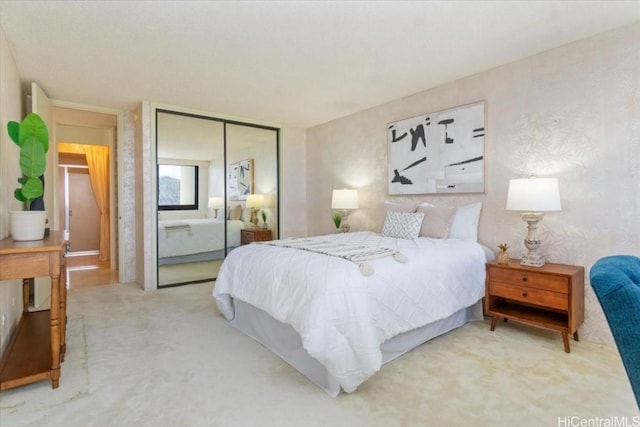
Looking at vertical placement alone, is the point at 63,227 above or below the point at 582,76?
below

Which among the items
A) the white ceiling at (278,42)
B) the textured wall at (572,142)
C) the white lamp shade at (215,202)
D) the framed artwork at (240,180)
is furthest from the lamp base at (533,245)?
the white lamp shade at (215,202)

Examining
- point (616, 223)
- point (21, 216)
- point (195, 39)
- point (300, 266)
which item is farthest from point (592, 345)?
point (21, 216)

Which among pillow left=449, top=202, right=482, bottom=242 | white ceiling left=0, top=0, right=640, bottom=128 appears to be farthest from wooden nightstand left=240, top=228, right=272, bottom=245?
pillow left=449, top=202, right=482, bottom=242

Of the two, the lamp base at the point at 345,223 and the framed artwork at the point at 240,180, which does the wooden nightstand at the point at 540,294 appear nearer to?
the lamp base at the point at 345,223

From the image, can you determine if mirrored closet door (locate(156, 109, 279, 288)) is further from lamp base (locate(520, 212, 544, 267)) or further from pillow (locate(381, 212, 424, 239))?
lamp base (locate(520, 212, 544, 267))

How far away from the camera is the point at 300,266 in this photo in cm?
227

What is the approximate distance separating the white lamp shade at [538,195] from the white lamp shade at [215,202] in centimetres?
373

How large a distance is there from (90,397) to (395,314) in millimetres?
1872

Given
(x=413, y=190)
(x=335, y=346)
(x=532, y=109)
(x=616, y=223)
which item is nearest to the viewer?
(x=335, y=346)

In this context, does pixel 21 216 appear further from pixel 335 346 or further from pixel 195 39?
pixel 335 346

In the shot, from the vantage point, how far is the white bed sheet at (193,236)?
4480mm

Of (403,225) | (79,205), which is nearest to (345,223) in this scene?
(403,225)

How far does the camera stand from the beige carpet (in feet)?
5.59

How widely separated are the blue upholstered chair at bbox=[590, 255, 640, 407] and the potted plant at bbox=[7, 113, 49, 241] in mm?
2836
